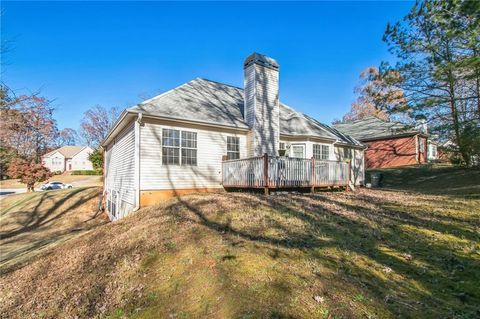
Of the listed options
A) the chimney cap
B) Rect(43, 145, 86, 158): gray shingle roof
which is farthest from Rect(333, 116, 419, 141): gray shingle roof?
Rect(43, 145, 86, 158): gray shingle roof

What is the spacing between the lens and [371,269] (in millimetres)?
4449

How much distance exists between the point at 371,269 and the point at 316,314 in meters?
1.66

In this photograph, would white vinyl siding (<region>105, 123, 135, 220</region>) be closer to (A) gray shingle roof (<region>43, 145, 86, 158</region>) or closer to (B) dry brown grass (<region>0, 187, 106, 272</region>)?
(B) dry brown grass (<region>0, 187, 106, 272</region>)

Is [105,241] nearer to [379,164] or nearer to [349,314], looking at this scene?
[349,314]

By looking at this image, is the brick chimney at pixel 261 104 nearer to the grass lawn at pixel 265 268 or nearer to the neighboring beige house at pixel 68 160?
the grass lawn at pixel 265 268

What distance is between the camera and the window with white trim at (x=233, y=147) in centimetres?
1253

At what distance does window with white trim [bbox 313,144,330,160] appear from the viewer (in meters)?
14.9

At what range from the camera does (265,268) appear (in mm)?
4500

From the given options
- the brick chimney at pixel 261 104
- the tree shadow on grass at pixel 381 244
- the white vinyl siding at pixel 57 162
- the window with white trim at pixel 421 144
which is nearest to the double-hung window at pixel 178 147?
the tree shadow on grass at pixel 381 244

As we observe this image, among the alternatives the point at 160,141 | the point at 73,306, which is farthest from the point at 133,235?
the point at 160,141

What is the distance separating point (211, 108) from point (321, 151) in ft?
21.9

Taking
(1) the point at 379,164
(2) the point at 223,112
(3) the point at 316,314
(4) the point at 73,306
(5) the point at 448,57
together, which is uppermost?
(5) the point at 448,57

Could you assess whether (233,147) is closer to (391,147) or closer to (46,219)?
(46,219)

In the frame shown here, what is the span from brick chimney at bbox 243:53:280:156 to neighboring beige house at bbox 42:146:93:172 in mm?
64494
